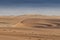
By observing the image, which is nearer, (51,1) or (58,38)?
(58,38)

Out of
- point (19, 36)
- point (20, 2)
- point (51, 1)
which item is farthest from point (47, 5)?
point (19, 36)

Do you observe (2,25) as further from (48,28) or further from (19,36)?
(48,28)

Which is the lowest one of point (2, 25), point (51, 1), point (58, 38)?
point (58, 38)

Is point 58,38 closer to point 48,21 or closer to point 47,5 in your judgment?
point 48,21

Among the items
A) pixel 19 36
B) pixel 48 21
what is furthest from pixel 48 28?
pixel 19 36

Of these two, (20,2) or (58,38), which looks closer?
(58,38)

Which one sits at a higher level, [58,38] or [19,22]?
[19,22]
